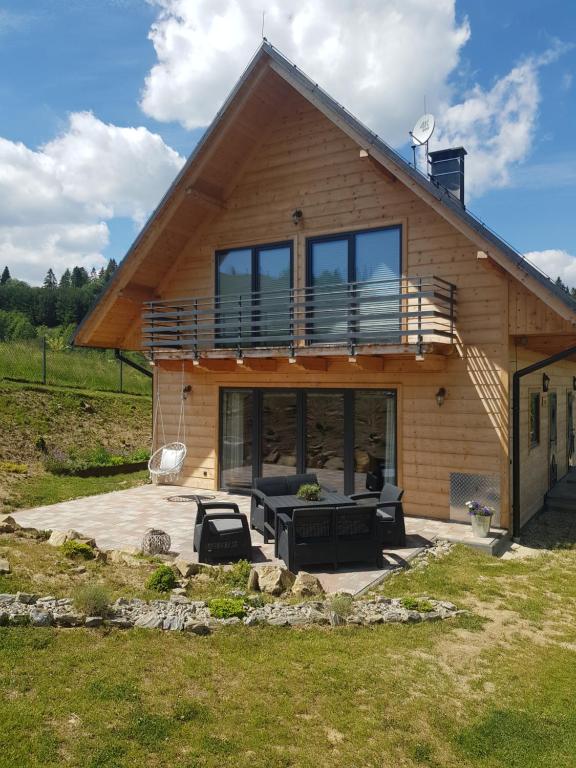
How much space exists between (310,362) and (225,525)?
14.2 feet

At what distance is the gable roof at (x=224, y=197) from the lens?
9.48 meters

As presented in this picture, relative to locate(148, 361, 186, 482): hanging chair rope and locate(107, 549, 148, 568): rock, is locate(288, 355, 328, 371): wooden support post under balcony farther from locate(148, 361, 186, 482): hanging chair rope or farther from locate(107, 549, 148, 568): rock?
locate(107, 549, 148, 568): rock

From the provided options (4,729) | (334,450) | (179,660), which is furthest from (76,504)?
(4,729)

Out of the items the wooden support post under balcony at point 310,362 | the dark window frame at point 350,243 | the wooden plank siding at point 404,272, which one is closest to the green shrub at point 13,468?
the wooden plank siding at point 404,272

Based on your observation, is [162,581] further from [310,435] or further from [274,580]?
[310,435]

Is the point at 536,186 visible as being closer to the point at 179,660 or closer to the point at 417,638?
the point at 417,638

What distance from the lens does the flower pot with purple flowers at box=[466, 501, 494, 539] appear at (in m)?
9.38

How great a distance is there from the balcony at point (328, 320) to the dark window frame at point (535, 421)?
267 cm

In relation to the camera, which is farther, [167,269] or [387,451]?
[167,269]

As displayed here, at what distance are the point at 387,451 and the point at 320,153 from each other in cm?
648

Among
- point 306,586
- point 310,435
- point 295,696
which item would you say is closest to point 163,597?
point 306,586

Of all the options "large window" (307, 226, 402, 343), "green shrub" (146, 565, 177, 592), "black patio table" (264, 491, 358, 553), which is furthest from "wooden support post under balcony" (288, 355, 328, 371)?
"green shrub" (146, 565, 177, 592)

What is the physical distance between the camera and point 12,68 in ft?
35.1

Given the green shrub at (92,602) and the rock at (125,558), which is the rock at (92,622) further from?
the rock at (125,558)
